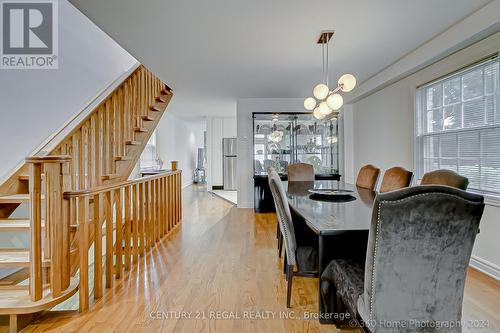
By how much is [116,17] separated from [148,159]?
165 inches

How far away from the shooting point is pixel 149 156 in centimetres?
632

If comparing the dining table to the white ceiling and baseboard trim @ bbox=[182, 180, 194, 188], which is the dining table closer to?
the white ceiling

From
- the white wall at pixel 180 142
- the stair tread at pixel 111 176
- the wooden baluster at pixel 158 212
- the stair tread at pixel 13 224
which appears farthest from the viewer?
the white wall at pixel 180 142

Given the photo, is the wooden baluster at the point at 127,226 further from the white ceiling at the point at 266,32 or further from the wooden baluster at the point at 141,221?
the white ceiling at the point at 266,32

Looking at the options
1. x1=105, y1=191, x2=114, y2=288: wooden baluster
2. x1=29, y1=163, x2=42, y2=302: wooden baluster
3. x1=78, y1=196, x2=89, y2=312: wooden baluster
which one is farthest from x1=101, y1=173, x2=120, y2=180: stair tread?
x1=29, y1=163, x2=42, y2=302: wooden baluster

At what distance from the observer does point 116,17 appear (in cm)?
242

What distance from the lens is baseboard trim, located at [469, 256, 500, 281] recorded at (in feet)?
8.11

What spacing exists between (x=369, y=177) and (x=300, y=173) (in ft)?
3.64

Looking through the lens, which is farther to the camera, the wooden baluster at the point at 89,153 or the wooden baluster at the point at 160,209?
the wooden baluster at the point at 160,209

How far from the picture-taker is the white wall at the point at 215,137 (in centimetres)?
816

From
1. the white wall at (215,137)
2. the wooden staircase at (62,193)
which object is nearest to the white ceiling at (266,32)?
the wooden staircase at (62,193)

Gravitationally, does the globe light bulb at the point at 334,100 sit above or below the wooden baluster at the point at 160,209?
above

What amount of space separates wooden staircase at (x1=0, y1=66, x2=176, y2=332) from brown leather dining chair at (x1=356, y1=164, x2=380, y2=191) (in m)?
2.79

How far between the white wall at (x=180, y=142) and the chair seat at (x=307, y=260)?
574cm
